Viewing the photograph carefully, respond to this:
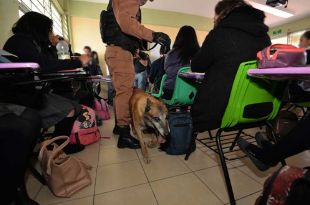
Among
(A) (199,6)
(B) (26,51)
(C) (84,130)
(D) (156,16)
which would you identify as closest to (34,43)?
(B) (26,51)

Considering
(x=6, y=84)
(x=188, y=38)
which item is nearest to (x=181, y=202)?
(x=6, y=84)

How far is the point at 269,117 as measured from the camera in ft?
3.77

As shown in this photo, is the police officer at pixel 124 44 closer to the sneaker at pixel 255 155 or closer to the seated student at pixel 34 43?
the seated student at pixel 34 43

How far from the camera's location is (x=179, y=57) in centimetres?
217

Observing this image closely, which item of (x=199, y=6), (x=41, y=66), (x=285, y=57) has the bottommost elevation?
(x=41, y=66)

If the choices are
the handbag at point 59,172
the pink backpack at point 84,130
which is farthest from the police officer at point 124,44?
the handbag at point 59,172

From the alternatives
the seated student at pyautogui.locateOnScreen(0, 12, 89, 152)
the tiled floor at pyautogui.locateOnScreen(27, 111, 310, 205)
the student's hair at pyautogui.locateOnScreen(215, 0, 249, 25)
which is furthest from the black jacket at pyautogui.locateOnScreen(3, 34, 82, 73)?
the student's hair at pyautogui.locateOnScreen(215, 0, 249, 25)

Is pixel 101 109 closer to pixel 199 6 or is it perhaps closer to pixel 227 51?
pixel 227 51

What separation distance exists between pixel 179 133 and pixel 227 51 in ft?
2.80

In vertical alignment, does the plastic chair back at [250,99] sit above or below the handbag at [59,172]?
above

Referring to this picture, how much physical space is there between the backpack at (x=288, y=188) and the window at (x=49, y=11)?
2802 mm

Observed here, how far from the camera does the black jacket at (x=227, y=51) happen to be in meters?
1.01

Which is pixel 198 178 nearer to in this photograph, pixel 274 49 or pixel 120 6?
pixel 274 49

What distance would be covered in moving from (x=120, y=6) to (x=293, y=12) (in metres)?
6.89
